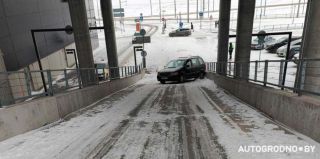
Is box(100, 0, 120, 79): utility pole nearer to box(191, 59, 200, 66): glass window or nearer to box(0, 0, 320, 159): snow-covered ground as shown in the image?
box(191, 59, 200, 66): glass window

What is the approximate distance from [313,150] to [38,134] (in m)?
5.57

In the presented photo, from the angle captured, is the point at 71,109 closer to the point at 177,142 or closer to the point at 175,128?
the point at 175,128

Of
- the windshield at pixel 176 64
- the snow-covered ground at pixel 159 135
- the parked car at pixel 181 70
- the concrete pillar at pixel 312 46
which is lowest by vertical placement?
the parked car at pixel 181 70

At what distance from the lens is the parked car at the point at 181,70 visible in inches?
715

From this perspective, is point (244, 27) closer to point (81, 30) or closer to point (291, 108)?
point (81, 30)

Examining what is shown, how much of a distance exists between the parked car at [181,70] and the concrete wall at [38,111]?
30.2 feet

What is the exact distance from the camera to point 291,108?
5.36 m

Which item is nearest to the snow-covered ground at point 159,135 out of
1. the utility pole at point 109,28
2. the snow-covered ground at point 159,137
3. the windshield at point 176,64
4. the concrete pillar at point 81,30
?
the snow-covered ground at point 159,137

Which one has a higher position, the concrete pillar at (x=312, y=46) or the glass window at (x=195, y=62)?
the concrete pillar at (x=312, y=46)

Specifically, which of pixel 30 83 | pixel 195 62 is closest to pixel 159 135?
pixel 30 83

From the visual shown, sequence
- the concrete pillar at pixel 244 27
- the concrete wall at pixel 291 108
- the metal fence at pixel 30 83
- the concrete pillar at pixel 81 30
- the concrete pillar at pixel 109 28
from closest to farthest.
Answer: the concrete wall at pixel 291 108 → the metal fence at pixel 30 83 → the concrete pillar at pixel 81 30 → the concrete pillar at pixel 244 27 → the concrete pillar at pixel 109 28

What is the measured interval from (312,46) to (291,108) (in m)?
1.91

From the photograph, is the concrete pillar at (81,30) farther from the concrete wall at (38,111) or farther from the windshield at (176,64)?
the windshield at (176,64)

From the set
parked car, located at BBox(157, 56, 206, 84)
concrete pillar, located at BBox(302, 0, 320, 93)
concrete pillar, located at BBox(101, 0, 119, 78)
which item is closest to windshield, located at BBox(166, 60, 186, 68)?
parked car, located at BBox(157, 56, 206, 84)
